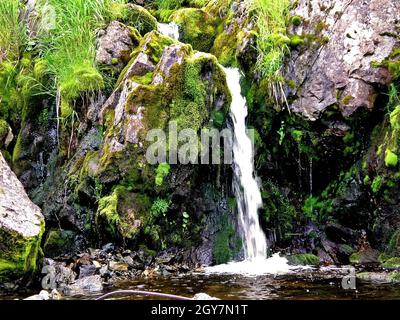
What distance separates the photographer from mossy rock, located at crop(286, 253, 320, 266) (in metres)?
7.20

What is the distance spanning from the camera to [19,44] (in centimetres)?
1007

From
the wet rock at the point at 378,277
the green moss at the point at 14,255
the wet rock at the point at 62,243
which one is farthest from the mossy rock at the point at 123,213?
the wet rock at the point at 378,277

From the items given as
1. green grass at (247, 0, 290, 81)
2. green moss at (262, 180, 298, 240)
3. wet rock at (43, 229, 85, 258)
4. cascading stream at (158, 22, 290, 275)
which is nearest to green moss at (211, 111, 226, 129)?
cascading stream at (158, 22, 290, 275)

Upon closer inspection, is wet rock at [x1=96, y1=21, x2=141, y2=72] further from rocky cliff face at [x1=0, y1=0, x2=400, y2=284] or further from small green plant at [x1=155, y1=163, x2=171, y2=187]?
small green plant at [x1=155, y1=163, x2=171, y2=187]

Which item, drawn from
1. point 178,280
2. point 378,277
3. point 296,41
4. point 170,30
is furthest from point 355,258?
point 170,30

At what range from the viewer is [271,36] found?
8.58 meters

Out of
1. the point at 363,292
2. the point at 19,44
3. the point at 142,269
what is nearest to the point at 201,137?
the point at 142,269

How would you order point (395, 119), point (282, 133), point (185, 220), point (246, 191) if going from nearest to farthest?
1. point (395, 119)
2. point (185, 220)
3. point (246, 191)
4. point (282, 133)

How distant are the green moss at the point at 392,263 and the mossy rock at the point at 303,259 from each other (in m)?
1.12

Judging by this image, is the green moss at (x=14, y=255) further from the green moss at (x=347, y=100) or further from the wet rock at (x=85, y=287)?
the green moss at (x=347, y=100)

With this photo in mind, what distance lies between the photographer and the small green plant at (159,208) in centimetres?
722

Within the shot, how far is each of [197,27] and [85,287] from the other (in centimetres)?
706

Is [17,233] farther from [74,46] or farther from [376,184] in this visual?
[376,184]

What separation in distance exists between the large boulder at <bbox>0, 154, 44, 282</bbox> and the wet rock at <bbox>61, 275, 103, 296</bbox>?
0.62m
